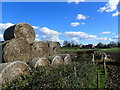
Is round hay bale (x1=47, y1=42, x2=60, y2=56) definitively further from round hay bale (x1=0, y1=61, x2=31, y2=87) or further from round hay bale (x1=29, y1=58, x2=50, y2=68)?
round hay bale (x1=0, y1=61, x2=31, y2=87)

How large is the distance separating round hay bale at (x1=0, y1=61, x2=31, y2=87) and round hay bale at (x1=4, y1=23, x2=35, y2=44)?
2.38 m

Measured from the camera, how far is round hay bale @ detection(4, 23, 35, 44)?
7332mm

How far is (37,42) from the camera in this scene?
8.62 meters

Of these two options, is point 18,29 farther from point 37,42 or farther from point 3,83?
point 3,83

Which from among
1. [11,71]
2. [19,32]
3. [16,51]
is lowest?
[11,71]

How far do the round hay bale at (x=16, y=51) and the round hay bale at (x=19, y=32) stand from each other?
680 mm

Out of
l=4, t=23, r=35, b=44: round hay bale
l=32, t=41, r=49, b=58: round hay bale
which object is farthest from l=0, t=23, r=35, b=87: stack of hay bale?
l=32, t=41, r=49, b=58: round hay bale

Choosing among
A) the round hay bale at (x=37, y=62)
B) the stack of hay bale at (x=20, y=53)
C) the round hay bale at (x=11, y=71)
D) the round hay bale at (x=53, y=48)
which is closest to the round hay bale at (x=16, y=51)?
the stack of hay bale at (x=20, y=53)


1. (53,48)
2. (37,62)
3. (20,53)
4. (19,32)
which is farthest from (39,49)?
(53,48)

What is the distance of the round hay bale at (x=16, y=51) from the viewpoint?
625 centimetres

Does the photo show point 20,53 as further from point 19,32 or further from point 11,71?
point 11,71

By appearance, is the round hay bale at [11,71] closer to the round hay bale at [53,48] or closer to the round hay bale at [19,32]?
the round hay bale at [19,32]

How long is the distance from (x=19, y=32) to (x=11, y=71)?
3.04 metres

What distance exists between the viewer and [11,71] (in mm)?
5000
